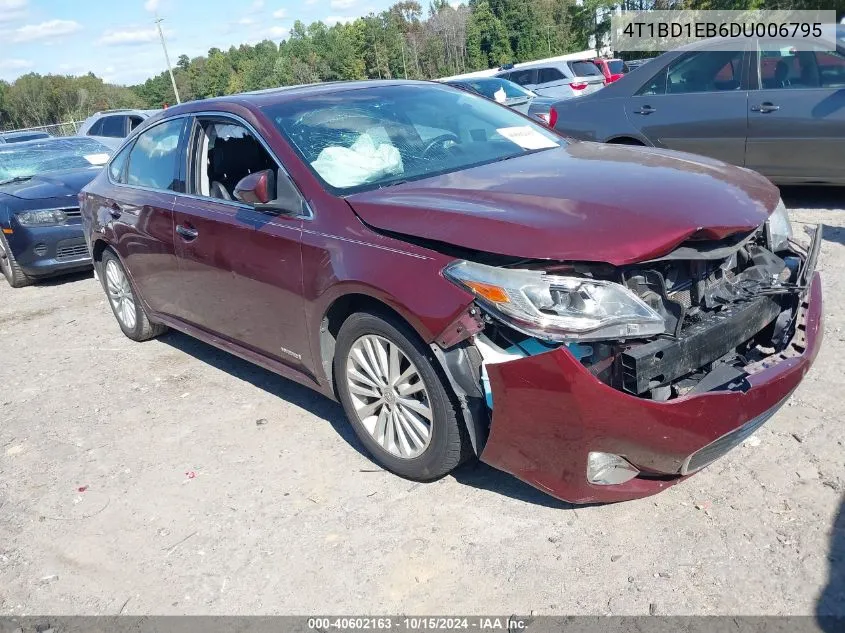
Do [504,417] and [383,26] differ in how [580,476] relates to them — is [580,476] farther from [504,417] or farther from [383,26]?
[383,26]

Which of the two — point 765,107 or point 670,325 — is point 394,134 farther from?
point 765,107

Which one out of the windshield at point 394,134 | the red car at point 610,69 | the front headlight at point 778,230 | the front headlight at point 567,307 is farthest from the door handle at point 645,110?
the red car at point 610,69

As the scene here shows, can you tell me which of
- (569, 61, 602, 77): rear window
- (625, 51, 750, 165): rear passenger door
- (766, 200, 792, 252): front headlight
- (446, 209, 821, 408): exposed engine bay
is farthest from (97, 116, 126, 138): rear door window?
(446, 209, 821, 408): exposed engine bay

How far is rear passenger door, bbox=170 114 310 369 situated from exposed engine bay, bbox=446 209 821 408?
47.5 inches

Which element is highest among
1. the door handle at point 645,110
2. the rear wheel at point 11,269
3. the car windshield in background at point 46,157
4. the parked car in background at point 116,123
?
the parked car in background at point 116,123

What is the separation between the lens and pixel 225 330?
4.30 metres

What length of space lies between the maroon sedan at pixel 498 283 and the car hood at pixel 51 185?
4.81 meters

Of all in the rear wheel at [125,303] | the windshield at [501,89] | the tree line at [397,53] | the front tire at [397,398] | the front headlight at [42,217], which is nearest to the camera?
the front tire at [397,398]

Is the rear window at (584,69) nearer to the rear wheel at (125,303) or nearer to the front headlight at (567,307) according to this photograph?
the rear wheel at (125,303)

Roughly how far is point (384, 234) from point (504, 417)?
3.03 ft

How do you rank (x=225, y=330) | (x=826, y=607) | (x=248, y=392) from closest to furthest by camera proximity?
(x=826, y=607), (x=225, y=330), (x=248, y=392)

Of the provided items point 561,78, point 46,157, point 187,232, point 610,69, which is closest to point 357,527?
point 187,232

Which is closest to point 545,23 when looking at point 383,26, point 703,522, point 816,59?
point 383,26

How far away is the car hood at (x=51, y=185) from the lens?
8219 millimetres
